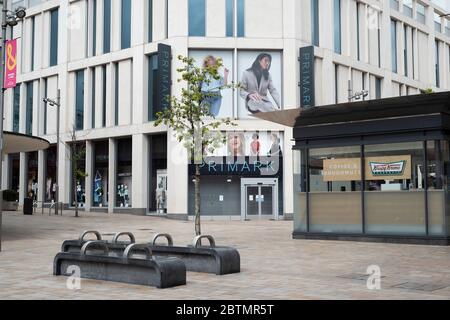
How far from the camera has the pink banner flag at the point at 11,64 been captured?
1596 cm

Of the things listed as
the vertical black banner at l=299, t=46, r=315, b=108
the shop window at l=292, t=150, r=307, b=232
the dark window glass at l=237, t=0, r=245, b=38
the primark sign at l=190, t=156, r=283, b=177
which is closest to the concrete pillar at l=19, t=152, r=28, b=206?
the primark sign at l=190, t=156, r=283, b=177

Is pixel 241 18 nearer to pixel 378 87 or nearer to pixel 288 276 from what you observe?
pixel 378 87

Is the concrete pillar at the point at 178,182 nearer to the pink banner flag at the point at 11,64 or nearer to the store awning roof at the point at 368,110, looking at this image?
the store awning roof at the point at 368,110

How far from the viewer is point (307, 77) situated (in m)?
35.9

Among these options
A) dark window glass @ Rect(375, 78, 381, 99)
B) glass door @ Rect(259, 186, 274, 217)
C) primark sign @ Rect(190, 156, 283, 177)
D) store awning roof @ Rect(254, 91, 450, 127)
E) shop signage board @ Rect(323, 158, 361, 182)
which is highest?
dark window glass @ Rect(375, 78, 381, 99)

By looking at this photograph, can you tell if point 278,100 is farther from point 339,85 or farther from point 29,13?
point 29,13

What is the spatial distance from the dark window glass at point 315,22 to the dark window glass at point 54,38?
20.8 meters

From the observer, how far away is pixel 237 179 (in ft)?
117

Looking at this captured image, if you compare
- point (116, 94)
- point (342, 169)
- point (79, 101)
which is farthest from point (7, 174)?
point (342, 169)

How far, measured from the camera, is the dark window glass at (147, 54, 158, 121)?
37.3 m

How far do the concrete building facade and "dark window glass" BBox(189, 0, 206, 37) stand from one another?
0.21 feet

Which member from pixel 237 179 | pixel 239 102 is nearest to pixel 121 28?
pixel 239 102

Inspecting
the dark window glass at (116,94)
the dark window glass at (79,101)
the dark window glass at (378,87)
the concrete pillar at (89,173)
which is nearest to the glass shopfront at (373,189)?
the dark window glass at (116,94)

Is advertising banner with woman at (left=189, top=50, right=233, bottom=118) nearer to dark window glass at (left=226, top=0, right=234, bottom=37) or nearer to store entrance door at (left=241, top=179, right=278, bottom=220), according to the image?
dark window glass at (left=226, top=0, right=234, bottom=37)
